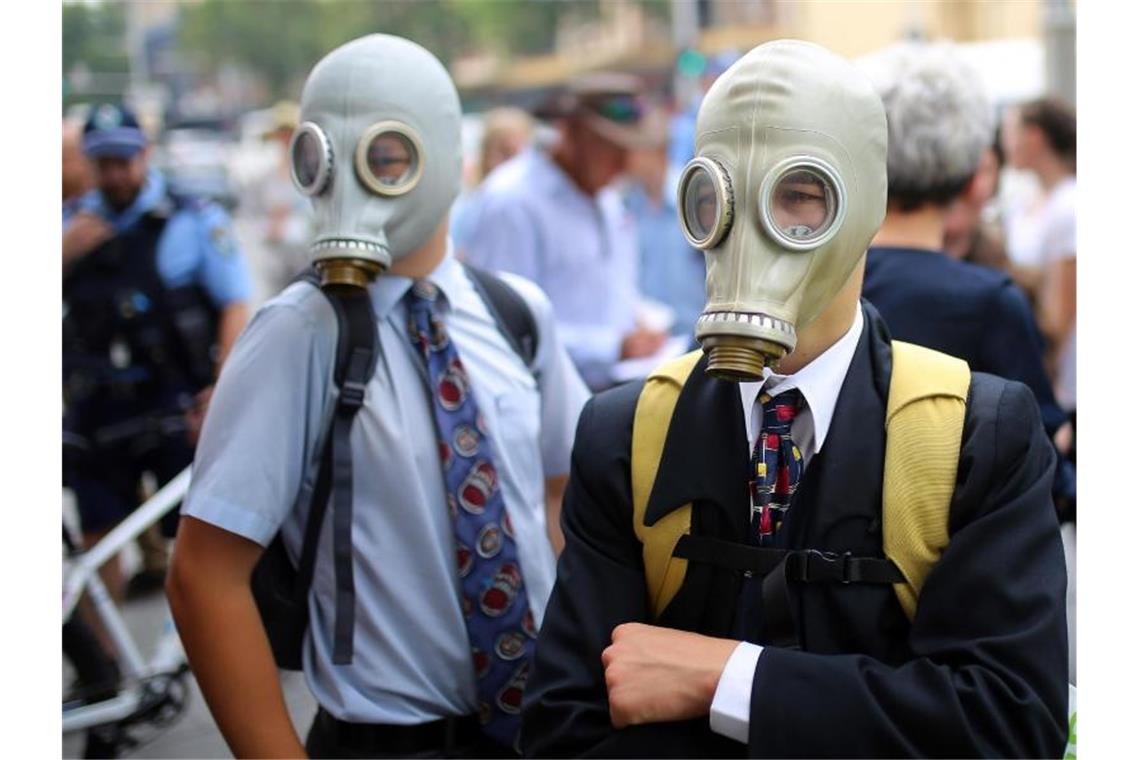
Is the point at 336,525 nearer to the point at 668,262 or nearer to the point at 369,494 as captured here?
the point at 369,494

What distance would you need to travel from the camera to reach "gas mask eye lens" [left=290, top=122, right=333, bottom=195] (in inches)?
94.9

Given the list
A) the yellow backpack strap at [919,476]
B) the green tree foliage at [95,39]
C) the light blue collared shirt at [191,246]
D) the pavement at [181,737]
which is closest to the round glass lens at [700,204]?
the yellow backpack strap at [919,476]

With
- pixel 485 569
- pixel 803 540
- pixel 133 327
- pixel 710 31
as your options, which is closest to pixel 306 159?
pixel 485 569

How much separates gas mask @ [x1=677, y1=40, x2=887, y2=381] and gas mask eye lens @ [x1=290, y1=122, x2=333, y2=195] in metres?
0.88

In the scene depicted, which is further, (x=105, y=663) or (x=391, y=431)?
(x=105, y=663)

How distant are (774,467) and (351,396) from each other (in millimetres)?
833

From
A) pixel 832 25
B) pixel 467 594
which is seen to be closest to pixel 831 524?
pixel 467 594

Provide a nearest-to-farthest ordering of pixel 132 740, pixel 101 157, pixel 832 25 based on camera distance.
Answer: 1. pixel 132 740
2. pixel 101 157
3. pixel 832 25

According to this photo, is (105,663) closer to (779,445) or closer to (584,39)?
(779,445)

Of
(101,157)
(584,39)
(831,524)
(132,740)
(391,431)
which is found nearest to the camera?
(831,524)

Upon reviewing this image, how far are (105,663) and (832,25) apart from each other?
50.5 ft

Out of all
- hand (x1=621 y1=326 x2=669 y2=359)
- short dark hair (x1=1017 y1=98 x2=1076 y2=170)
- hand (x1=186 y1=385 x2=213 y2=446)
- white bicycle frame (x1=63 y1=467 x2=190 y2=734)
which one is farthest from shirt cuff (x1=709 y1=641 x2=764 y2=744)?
short dark hair (x1=1017 y1=98 x2=1076 y2=170)

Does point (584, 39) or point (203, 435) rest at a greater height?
point (584, 39)

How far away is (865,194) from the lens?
1.73 m
